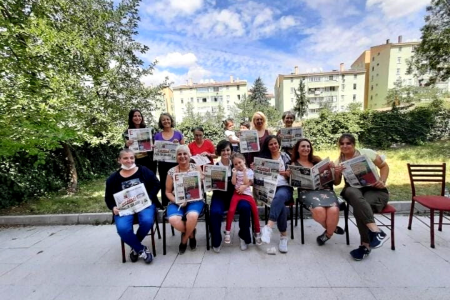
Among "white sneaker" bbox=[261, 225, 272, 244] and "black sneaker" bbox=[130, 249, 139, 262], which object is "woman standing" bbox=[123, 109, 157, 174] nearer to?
"black sneaker" bbox=[130, 249, 139, 262]

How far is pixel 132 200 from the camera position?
8.87ft

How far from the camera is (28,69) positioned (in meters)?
4.33

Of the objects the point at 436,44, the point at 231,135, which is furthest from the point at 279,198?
the point at 436,44

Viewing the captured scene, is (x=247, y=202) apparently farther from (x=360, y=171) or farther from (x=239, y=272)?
(x=360, y=171)

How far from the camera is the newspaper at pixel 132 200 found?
2668 mm

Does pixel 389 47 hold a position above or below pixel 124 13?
above

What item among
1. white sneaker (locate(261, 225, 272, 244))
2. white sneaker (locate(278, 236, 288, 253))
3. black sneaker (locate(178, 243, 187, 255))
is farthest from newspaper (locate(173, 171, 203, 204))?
white sneaker (locate(278, 236, 288, 253))

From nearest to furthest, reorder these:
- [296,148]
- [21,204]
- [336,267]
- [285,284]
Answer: [285,284]
[336,267]
[296,148]
[21,204]

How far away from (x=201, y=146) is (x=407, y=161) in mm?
8026

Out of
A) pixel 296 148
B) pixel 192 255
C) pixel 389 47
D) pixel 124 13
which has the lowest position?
pixel 192 255

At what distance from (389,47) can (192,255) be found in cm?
5353

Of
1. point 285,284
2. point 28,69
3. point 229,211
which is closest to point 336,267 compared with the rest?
point 285,284

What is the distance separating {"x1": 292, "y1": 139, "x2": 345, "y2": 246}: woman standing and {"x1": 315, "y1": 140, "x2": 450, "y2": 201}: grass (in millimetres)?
2042

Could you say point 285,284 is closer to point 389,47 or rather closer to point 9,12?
point 9,12
